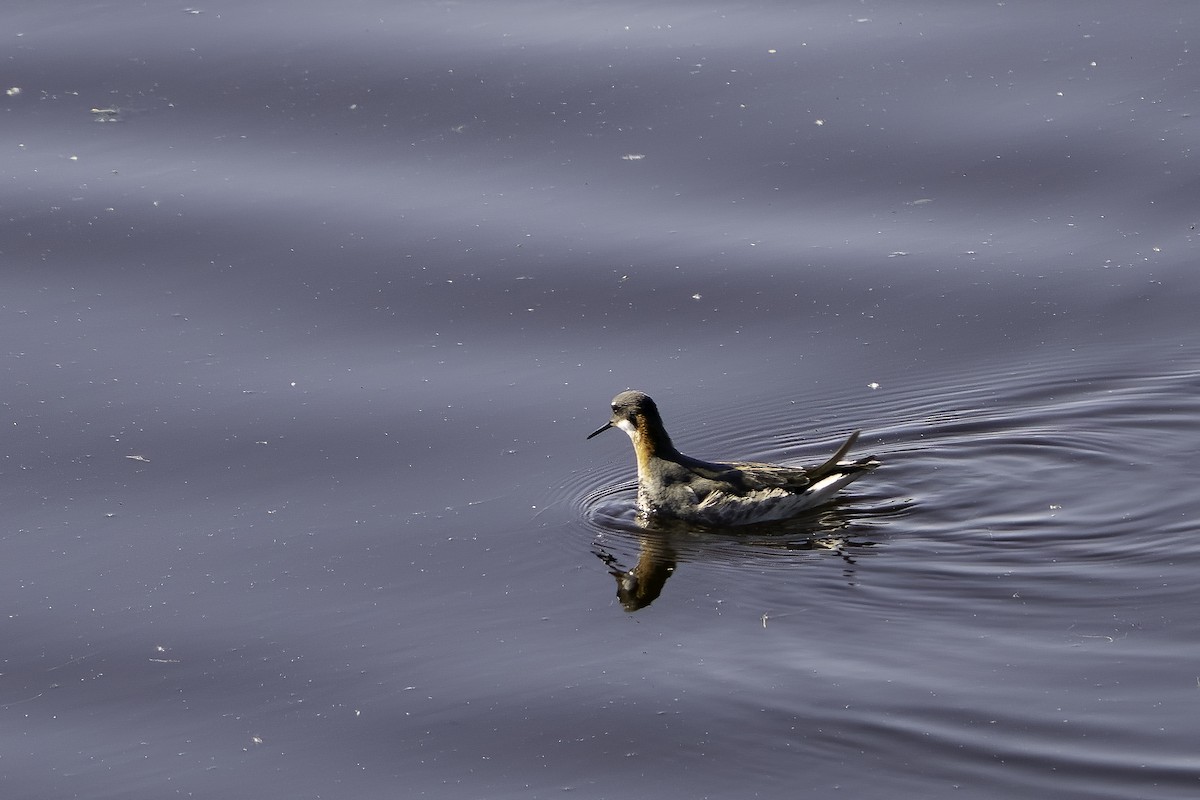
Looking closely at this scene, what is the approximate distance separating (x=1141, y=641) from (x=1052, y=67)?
25.3ft

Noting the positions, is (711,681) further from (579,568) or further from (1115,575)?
(1115,575)

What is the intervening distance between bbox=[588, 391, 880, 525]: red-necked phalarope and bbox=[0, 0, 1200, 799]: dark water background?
16 centimetres

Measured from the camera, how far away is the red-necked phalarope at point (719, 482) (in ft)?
34.4

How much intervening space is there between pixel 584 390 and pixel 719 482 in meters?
1.42

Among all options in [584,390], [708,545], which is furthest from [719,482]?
[584,390]

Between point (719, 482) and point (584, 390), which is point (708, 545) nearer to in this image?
point (719, 482)

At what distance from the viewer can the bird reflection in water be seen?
9.81 metres

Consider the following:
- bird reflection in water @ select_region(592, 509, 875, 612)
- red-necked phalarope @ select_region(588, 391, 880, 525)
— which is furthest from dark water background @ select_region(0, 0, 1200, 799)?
red-necked phalarope @ select_region(588, 391, 880, 525)

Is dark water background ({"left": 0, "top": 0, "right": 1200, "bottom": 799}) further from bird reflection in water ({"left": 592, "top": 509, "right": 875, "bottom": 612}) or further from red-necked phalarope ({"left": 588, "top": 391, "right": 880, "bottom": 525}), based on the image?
red-necked phalarope ({"left": 588, "top": 391, "right": 880, "bottom": 525})

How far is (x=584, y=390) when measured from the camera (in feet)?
38.2

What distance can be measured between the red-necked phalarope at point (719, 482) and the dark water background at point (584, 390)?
0.53ft

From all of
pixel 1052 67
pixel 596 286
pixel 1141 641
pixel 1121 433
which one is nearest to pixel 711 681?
pixel 1141 641

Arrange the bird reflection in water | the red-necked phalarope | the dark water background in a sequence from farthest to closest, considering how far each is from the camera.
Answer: the red-necked phalarope → the bird reflection in water → the dark water background

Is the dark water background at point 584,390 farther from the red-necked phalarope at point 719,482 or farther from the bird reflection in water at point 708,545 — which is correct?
the red-necked phalarope at point 719,482
